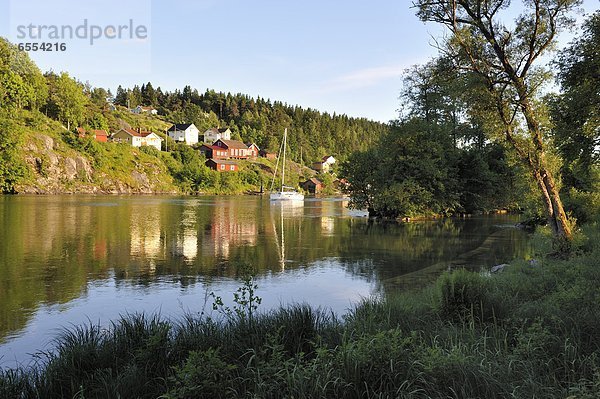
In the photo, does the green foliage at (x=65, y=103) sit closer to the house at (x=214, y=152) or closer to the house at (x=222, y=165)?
the house at (x=222, y=165)

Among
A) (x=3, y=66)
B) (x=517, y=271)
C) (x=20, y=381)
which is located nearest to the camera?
(x=20, y=381)

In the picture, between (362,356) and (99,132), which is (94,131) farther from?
(362,356)

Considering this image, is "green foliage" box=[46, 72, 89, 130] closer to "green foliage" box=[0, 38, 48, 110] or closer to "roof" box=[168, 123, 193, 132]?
"green foliage" box=[0, 38, 48, 110]

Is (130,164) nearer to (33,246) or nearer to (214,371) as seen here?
(33,246)

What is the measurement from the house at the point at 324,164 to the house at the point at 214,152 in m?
36.6

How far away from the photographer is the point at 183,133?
141m

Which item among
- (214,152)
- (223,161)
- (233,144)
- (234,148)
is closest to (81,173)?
(223,161)

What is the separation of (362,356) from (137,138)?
118402mm

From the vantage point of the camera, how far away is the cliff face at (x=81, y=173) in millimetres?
78812

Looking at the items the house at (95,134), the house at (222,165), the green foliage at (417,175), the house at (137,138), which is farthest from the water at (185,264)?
the house at (222,165)

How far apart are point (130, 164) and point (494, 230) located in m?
82.2

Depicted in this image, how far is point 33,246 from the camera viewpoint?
21.4 metres

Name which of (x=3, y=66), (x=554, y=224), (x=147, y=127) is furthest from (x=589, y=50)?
(x=147, y=127)

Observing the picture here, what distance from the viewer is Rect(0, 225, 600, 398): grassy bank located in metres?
5.21
